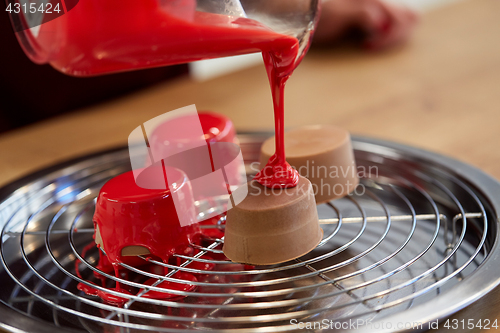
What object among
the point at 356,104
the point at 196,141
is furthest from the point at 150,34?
the point at 356,104

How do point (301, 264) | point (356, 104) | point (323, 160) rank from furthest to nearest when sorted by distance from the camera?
point (356, 104) → point (323, 160) → point (301, 264)

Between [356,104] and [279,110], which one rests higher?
[279,110]

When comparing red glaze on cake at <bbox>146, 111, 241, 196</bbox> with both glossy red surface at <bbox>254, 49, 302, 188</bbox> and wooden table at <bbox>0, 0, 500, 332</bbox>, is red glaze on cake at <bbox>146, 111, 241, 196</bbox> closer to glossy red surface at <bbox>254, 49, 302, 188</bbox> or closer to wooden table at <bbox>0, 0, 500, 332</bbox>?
glossy red surface at <bbox>254, 49, 302, 188</bbox>

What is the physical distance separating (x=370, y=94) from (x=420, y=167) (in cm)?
53

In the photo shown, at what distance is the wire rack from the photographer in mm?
613

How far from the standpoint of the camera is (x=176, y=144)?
875mm

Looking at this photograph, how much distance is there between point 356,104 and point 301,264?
2.61ft

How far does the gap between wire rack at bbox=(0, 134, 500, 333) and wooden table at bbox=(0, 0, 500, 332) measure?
15 cm

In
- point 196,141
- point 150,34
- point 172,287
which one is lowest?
point 172,287

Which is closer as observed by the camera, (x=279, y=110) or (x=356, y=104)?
(x=279, y=110)

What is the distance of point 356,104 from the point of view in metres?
1.39

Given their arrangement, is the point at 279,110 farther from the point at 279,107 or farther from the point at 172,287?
the point at 172,287

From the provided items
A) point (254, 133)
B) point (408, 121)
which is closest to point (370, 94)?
point (408, 121)

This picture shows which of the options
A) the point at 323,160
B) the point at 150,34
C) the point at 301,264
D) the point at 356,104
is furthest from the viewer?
the point at 356,104
